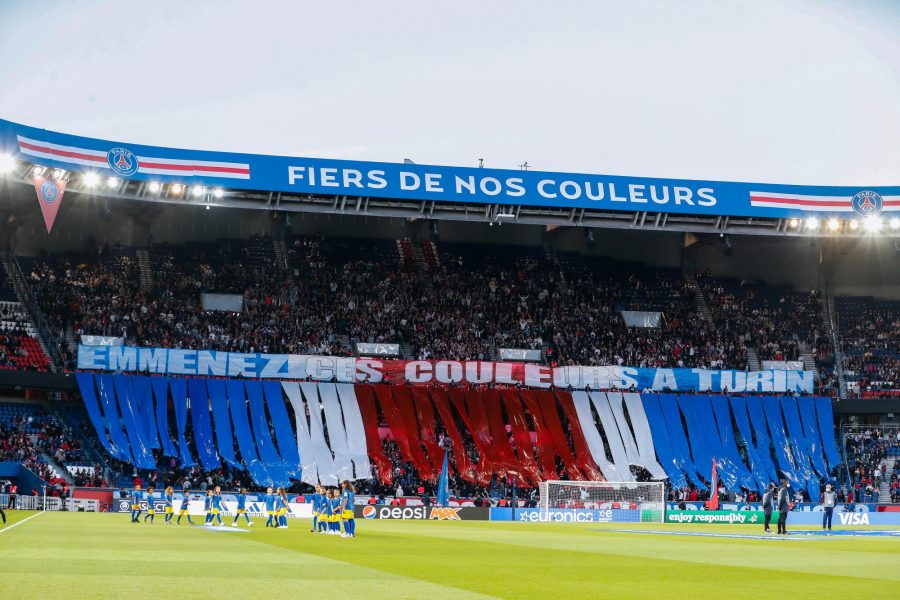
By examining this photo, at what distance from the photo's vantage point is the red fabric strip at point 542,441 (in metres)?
61.2

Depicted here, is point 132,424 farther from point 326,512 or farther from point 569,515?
point 326,512

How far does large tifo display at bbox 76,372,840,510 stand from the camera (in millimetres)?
57781

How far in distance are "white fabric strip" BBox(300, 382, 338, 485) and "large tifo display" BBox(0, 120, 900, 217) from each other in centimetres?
1112

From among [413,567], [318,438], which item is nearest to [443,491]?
[318,438]

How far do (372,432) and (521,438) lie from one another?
8.43 meters

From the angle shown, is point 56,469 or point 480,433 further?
point 480,433

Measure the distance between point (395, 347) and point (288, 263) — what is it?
9193mm

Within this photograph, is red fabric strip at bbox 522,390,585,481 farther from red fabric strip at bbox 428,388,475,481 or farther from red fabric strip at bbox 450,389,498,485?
red fabric strip at bbox 428,388,475,481

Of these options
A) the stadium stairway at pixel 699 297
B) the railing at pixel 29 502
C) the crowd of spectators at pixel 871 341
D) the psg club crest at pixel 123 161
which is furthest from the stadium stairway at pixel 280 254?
the crowd of spectators at pixel 871 341

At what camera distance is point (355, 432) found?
60.9m

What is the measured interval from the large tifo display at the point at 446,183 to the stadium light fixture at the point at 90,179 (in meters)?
0.33

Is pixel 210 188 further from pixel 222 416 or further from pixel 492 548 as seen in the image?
pixel 492 548

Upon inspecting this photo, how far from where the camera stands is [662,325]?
71312mm

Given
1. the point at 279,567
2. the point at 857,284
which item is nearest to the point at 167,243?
the point at 857,284
